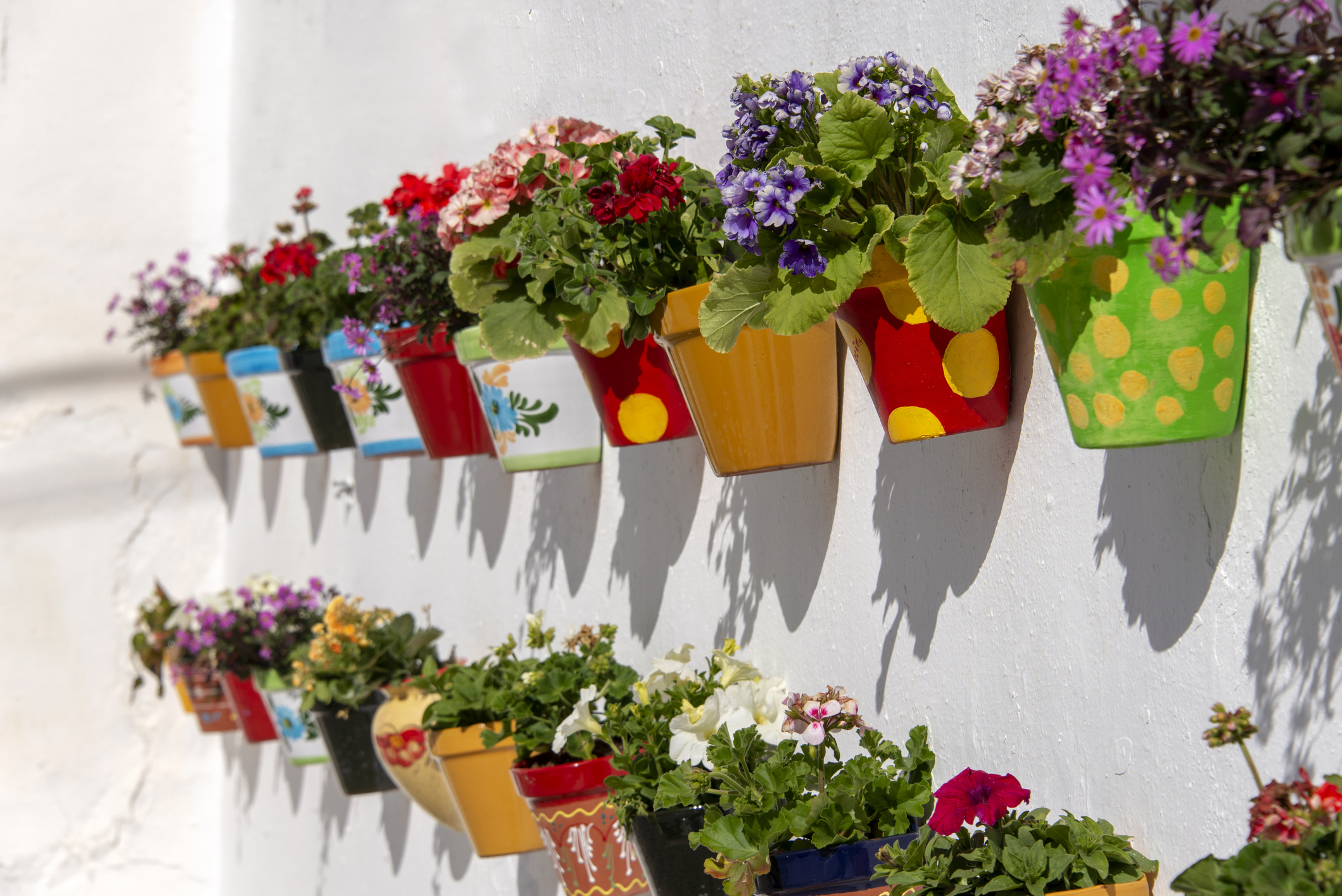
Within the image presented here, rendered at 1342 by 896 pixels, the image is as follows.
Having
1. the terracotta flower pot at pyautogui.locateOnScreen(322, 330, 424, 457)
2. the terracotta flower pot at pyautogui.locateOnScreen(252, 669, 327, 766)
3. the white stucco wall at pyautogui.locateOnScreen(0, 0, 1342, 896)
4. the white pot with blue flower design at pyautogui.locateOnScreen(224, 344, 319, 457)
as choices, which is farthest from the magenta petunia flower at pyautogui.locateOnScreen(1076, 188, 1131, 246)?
the terracotta flower pot at pyautogui.locateOnScreen(252, 669, 327, 766)

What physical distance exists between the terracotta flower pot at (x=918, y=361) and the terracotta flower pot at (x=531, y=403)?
0.61 meters

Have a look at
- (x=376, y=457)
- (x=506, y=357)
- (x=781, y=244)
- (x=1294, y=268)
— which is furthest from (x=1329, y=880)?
(x=376, y=457)

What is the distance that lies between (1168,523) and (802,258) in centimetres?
34

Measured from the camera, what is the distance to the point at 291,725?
258 centimetres

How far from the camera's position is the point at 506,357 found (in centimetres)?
135

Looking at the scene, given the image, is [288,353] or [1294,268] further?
[288,353]

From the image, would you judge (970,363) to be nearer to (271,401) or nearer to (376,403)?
(376,403)

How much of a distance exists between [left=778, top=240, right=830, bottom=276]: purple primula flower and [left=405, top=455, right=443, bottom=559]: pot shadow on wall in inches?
55.8

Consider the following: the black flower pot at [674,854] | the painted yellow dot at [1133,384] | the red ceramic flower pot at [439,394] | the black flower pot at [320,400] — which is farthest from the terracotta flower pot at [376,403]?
the painted yellow dot at [1133,384]

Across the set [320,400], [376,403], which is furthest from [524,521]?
[320,400]

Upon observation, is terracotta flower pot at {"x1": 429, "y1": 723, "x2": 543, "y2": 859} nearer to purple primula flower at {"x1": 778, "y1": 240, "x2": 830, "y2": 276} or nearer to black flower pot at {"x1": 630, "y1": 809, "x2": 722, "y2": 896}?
black flower pot at {"x1": 630, "y1": 809, "x2": 722, "y2": 896}

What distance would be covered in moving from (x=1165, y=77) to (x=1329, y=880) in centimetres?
43

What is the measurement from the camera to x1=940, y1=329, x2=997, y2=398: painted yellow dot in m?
1.02

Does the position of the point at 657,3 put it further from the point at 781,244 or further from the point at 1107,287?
the point at 1107,287
